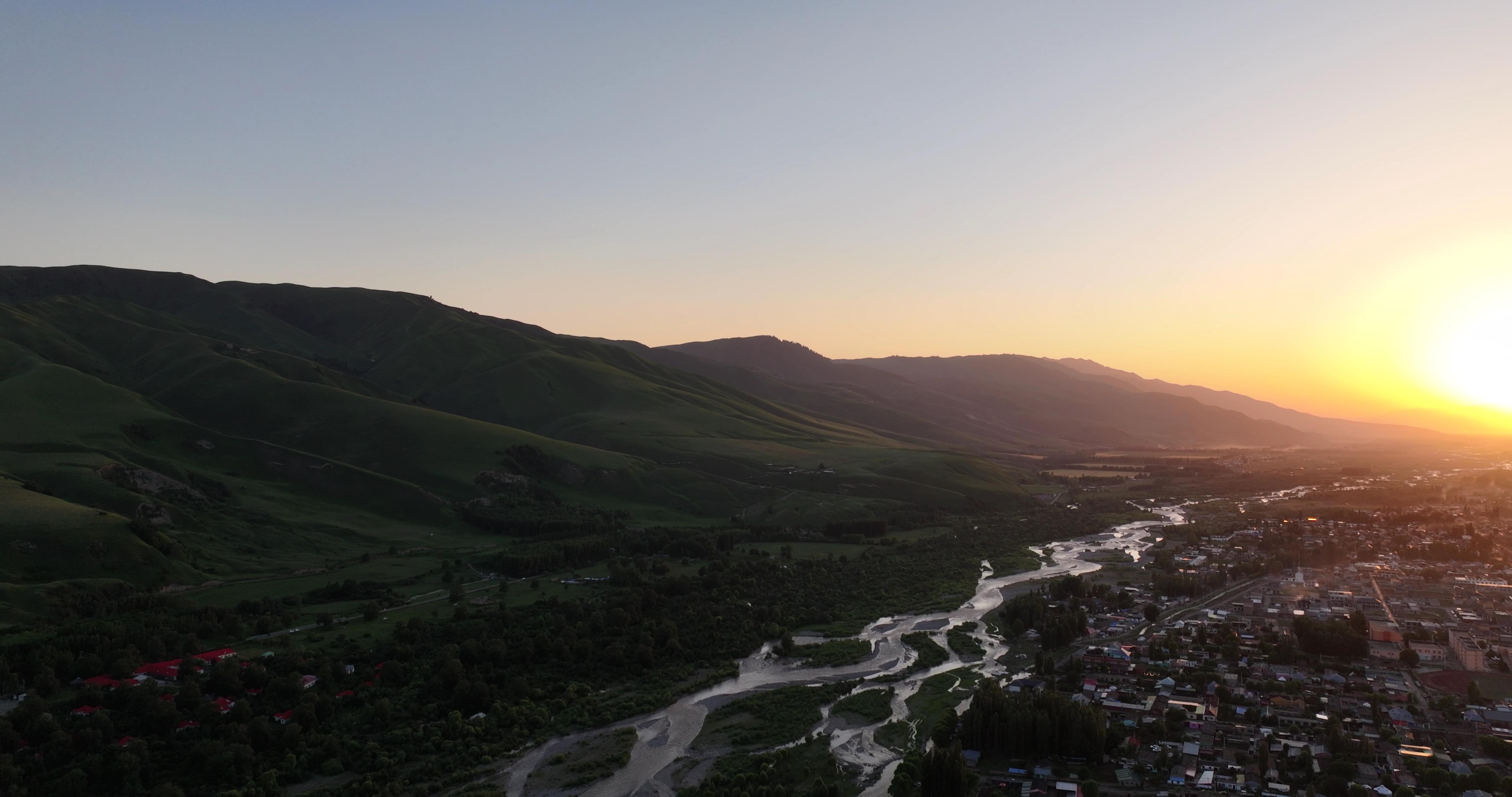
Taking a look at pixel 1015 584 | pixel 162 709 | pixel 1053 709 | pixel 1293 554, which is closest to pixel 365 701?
pixel 162 709

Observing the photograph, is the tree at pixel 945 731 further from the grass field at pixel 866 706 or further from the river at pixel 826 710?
the grass field at pixel 866 706

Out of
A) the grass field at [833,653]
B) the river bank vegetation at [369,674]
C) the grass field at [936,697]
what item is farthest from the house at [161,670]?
the grass field at [936,697]

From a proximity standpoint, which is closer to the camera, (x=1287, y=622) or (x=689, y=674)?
(x=689, y=674)

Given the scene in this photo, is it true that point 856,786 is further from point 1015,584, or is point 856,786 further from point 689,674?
point 1015,584

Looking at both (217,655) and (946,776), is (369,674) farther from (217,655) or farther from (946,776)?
(946,776)

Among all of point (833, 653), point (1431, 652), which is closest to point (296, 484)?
point (833, 653)

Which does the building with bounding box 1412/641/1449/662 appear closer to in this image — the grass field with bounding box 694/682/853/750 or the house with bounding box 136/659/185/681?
the grass field with bounding box 694/682/853/750

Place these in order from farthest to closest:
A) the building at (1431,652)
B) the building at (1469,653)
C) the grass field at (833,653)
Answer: the grass field at (833,653)
the building at (1431,652)
the building at (1469,653)

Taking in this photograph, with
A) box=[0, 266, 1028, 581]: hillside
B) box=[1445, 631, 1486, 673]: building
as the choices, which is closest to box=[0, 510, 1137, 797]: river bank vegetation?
Result: box=[0, 266, 1028, 581]: hillside
